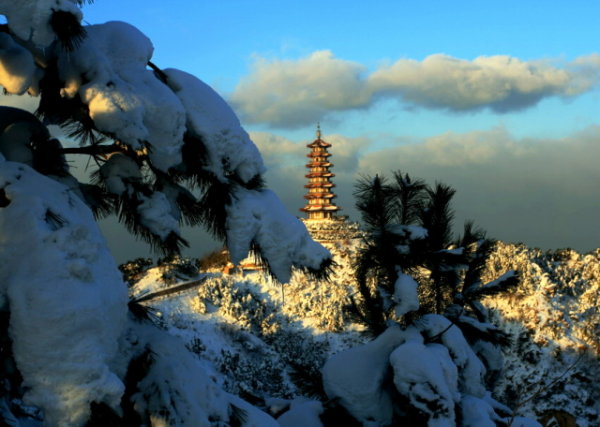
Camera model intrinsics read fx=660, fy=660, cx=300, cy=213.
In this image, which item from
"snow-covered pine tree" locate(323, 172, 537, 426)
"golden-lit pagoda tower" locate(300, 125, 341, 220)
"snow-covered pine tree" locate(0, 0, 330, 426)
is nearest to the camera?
"snow-covered pine tree" locate(0, 0, 330, 426)

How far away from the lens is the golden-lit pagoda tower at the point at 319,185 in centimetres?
4188

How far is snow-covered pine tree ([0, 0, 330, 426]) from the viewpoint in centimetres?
337

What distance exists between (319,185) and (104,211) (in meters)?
37.1

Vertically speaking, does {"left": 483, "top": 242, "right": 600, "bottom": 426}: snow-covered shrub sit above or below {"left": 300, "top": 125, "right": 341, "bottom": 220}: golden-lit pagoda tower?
below

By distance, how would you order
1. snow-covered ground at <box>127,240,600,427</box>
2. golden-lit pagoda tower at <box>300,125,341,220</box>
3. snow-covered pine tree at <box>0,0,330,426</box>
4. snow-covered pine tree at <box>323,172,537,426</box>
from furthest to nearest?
golden-lit pagoda tower at <box>300,125,341,220</box>, snow-covered ground at <box>127,240,600,427</box>, snow-covered pine tree at <box>323,172,537,426</box>, snow-covered pine tree at <box>0,0,330,426</box>

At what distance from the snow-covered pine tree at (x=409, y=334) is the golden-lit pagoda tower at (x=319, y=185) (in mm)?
30950

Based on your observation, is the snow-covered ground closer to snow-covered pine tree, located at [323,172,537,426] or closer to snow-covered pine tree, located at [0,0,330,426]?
snow-covered pine tree, located at [323,172,537,426]

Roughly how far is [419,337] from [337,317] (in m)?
A: 22.9

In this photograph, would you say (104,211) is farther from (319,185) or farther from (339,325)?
(319,185)

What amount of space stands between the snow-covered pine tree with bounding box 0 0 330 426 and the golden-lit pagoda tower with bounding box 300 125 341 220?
36.6 metres

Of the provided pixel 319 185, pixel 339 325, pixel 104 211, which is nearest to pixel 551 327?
pixel 339 325

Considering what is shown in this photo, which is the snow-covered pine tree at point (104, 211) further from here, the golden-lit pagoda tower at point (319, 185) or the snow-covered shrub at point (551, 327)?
the golden-lit pagoda tower at point (319, 185)

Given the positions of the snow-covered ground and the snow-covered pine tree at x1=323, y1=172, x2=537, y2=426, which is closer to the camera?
the snow-covered pine tree at x1=323, y1=172, x2=537, y2=426

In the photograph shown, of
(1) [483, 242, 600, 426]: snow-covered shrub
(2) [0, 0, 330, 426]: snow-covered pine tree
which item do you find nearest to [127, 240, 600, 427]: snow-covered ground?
(1) [483, 242, 600, 426]: snow-covered shrub
